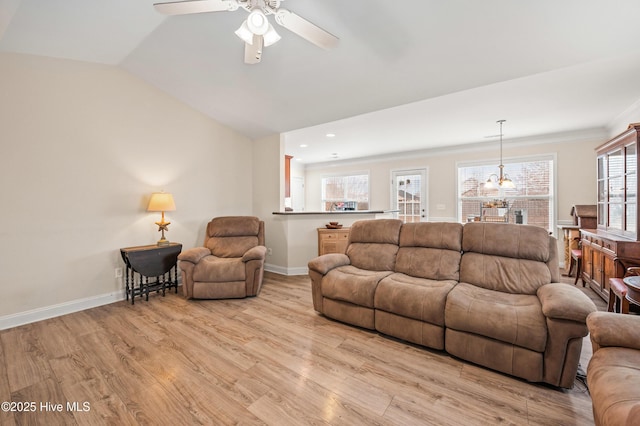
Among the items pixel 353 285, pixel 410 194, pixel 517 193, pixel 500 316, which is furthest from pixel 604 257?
pixel 410 194

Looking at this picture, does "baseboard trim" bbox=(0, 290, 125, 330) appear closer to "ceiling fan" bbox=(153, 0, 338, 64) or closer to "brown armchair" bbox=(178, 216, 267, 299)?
"brown armchair" bbox=(178, 216, 267, 299)

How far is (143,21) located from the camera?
2.64m

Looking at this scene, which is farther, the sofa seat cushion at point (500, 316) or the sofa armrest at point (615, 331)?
the sofa seat cushion at point (500, 316)

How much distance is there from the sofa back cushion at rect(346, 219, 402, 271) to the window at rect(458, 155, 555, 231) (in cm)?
303

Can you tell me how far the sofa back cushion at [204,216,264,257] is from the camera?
392 centimetres

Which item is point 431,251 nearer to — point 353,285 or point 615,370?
point 353,285

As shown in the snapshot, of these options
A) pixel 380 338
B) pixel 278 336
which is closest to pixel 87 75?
pixel 278 336

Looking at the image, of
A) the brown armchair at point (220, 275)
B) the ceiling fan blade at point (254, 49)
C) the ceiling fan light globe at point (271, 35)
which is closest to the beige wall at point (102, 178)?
the brown armchair at point (220, 275)

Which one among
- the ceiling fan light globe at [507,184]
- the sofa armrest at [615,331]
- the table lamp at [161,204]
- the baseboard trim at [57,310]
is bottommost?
the baseboard trim at [57,310]

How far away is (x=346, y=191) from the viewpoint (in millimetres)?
7824

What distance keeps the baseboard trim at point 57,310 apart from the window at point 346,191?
5103mm

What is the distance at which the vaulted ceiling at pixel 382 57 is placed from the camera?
7.18ft

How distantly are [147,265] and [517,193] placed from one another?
6600 mm

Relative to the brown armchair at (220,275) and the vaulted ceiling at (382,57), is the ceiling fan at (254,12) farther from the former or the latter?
the brown armchair at (220,275)
